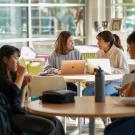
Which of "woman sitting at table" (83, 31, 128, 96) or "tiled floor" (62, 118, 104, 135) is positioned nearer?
"tiled floor" (62, 118, 104, 135)

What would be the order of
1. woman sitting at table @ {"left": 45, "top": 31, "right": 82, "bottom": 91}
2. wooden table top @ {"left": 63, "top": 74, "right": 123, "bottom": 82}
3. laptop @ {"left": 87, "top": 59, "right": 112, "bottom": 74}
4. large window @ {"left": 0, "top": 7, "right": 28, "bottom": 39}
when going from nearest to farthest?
wooden table top @ {"left": 63, "top": 74, "right": 123, "bottom": 82}
laptop @ {"left": 87, "top": 59, "right": 112, "bottom": 74}
woman sitting at table @ {"left": 45, "top": 31, "right": 82, "bottom": 91}
large window @ {"left": 0, "top": 7, "right": 28, "bottom": 39}

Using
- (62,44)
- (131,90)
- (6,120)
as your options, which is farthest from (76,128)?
(6,120)

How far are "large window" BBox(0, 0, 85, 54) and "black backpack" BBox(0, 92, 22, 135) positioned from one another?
13.8ft

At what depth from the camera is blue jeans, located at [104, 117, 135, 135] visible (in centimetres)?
277

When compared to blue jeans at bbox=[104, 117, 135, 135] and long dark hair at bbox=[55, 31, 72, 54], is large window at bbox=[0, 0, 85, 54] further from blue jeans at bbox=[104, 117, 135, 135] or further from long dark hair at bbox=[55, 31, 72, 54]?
blue jeans at bbox=[104, 117, 135, 135]

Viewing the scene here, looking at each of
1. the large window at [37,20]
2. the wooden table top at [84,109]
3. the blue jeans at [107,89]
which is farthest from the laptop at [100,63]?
the large window at [37,20]

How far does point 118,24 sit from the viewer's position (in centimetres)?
793

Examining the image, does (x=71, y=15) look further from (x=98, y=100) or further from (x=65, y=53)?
(x=98, y=100)

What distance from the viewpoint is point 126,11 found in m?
8.55

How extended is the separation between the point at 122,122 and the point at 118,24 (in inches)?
206

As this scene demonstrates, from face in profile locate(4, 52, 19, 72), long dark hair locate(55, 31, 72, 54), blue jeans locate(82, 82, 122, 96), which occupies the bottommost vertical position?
blue jeans locate(82, 82, 122, 96)

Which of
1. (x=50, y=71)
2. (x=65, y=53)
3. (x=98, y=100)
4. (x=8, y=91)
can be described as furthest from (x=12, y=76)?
(x=65, y=53)

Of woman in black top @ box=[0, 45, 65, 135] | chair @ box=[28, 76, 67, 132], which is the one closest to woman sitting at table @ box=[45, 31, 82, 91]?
chair @ box=[28, 76, 67, 132]

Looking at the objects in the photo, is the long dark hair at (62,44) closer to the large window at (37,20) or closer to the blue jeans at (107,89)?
the blue jeans at (107,89)
